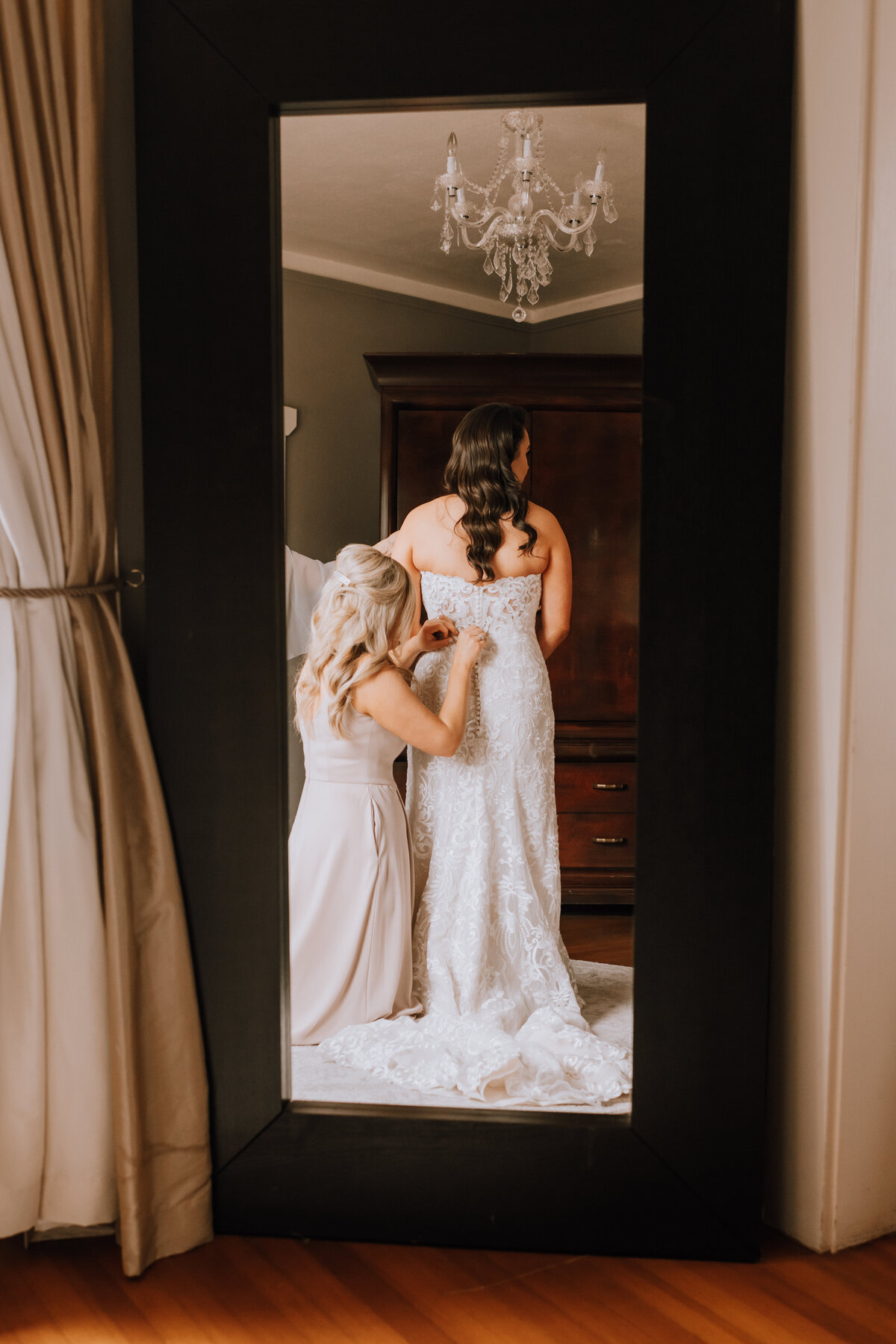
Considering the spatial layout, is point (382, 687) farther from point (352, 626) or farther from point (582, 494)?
point (582, 494)

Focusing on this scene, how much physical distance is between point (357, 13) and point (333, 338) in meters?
0.44

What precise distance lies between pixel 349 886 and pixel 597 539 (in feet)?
2.56

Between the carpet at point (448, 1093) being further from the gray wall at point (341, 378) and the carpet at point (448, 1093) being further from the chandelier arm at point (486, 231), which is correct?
the chandelier arm at point (486, 231)

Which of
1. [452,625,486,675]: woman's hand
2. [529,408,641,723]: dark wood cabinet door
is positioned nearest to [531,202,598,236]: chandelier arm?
[529,408,641,723]: dark wood cabinet door

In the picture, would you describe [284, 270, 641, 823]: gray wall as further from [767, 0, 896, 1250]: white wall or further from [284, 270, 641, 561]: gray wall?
[767, 0, 896, 1250]: white wall

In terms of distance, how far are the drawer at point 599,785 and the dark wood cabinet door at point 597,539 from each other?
79 millimetres

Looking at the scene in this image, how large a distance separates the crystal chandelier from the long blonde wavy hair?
1.49 ft

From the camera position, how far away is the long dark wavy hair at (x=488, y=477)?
4.75 feet

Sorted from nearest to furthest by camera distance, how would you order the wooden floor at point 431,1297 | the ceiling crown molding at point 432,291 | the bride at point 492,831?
1. the wooden floor at point 431,1297
2. the ceiling crown molding at point 432,291
3. the bride at point 492,831

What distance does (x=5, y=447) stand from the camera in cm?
128

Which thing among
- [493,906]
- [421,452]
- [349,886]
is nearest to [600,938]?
[493,906]

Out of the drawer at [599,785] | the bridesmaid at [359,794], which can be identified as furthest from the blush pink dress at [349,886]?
the drawer at [599,785]

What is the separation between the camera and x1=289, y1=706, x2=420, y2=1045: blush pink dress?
61.8 inches

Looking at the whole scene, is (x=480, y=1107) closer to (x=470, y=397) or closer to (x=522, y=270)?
(x=470, y=397)
